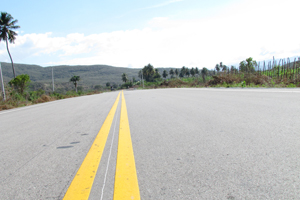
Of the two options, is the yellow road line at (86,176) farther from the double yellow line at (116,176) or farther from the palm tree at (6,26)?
the palm tree at (6,26)

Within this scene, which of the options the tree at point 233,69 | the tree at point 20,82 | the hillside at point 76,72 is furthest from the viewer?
the hillside at point 76,72

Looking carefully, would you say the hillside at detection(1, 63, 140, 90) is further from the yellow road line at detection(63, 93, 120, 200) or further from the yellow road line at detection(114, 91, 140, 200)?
the yellow road line at detection(114, 91, 140, 200)

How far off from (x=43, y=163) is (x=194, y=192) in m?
1.59

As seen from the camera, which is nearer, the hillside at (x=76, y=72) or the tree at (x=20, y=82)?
the tree at (x=20, y=82)

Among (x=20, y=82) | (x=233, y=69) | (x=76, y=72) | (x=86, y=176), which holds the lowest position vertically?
(x=86, y=176)

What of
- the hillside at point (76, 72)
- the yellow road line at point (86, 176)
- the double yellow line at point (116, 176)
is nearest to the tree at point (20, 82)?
the yellow road line at point (86, 176)

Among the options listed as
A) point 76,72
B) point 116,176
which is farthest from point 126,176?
point 76,72

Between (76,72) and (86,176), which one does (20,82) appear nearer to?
(86,176)

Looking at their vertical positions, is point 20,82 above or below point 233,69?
below

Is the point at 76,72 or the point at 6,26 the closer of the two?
the point at 6,26

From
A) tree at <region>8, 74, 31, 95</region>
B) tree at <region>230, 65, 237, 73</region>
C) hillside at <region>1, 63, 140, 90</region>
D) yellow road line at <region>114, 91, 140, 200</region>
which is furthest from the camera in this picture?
hillside at <region>1, 63, 140, 90</region>

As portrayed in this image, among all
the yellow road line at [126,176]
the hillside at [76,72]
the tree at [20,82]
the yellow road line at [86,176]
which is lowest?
the yellow road line at [86,176]

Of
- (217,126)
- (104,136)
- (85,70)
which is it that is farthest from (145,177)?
(85,70)

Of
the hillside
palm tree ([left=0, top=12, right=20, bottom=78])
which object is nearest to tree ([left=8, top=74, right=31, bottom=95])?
palm tree ([left=0, top=12, right=20, bottom=78])
